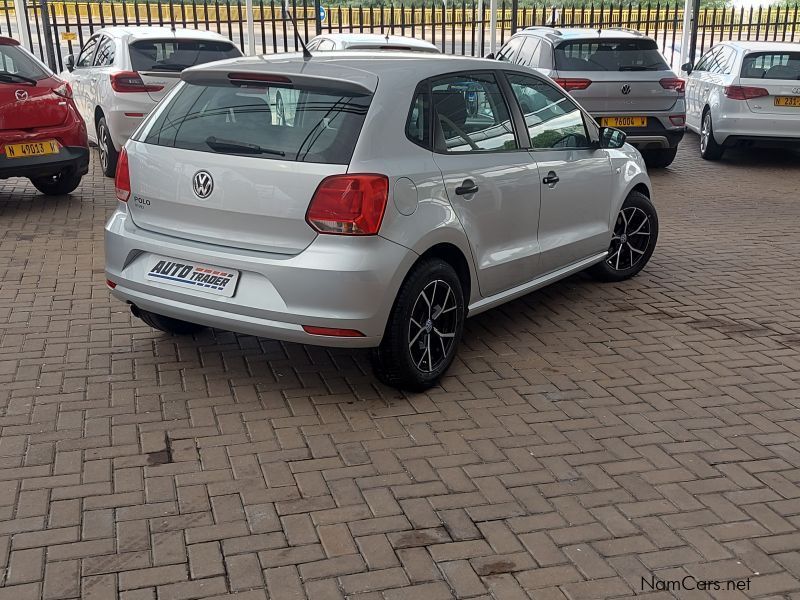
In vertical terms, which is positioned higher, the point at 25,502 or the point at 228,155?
the point at 228,155

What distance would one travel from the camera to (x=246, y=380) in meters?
5.02

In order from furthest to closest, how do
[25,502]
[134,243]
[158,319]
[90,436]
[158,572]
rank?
[158,319], [134,243], [90,436], [25,502], [158,572]

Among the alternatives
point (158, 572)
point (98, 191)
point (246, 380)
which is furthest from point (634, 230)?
point (98, 191)

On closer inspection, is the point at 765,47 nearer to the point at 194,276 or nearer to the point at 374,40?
the point at 374,40

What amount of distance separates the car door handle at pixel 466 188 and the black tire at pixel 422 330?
15.8 inches

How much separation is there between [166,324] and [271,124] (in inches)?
60.0

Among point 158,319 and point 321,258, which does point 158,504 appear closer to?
point 321,258

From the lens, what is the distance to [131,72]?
10422 mm

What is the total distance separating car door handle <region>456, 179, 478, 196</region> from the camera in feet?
16.2

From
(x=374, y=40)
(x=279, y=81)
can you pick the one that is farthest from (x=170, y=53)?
(x=279, y=81)

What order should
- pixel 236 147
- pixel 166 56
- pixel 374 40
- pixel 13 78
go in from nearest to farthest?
pixel 236 147, pixel 13 78, pixel 166 56, pixel 374 40

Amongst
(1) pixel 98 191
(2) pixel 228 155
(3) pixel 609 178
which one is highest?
(2) pixel 228 155

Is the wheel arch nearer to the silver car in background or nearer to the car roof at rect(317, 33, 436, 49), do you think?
the silver car in background

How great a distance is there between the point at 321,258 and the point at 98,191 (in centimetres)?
678
